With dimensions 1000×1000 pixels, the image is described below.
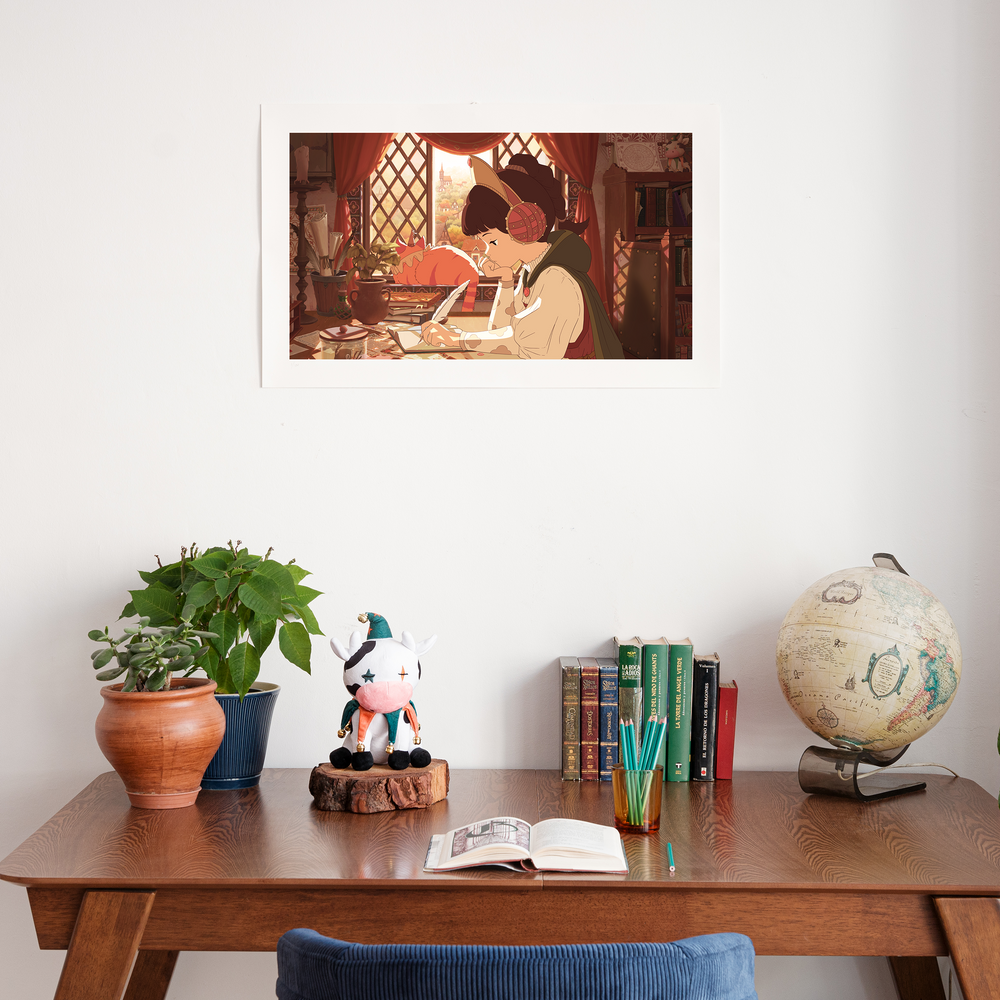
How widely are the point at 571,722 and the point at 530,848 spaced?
15.2 inches

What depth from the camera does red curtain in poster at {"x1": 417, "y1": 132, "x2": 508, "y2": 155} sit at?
5.51 ft

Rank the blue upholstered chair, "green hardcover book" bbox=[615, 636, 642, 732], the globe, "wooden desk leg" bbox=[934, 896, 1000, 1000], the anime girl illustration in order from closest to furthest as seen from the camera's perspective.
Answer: the blue upholstered chair < "wooden desk leg" bbox=[934, 896, 1000, 1000] < the globe < "green hardcover book" bbox=[615, 636, 642, 732] < the anime girl illustration

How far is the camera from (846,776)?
1.43 m

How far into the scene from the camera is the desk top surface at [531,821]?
1.11m

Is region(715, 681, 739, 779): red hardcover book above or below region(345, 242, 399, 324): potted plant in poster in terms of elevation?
below

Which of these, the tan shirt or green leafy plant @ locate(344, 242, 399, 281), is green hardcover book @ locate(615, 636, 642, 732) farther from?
green leafy plant @ locate(344, 242, 399, 281)

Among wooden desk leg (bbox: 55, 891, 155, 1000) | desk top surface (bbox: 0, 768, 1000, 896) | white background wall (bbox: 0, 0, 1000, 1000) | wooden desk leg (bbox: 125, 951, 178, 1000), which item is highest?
white background wall (bbox: 0, 0, 1000, 1000)

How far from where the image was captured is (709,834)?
1272 millimetres

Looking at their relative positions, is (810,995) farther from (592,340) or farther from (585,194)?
(585,194)

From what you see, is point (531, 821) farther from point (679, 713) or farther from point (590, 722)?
point (679, 713)

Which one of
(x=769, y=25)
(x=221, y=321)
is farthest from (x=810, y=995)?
(x=769, y=25)

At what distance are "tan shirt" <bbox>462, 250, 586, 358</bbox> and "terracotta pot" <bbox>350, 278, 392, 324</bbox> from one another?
166 millimetres

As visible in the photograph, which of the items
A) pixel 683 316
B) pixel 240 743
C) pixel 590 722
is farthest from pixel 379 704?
pixel 683 316

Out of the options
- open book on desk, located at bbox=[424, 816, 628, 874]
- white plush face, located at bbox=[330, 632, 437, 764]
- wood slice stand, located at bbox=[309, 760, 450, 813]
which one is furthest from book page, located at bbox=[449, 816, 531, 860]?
white plush face, located at bbox=[330, 632, 437, 764]
